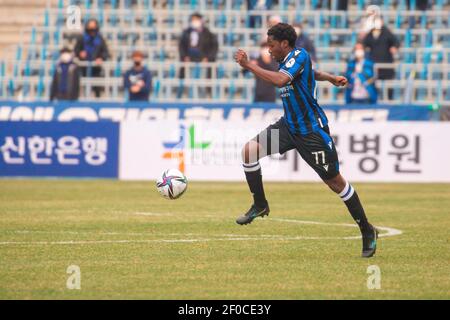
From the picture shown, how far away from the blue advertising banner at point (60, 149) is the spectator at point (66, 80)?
9.07 ft

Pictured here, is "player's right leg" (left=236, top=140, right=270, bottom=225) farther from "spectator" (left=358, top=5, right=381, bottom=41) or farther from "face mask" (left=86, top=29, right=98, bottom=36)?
"face mask" (left=86, top=29, right=98, bottom=36)

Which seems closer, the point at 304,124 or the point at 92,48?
the point at 304,124

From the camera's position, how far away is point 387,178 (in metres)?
23.6

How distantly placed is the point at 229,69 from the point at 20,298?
20.9m

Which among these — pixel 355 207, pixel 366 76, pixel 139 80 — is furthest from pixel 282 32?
pixel 139 80

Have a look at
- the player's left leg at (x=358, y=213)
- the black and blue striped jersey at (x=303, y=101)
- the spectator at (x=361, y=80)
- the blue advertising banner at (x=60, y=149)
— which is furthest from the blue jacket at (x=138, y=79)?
the player's left leg at (x=358, y=213)

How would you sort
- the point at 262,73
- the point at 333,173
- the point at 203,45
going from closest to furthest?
1. the point at 262,73
2. the point at 333,173
3. the point at 203,45

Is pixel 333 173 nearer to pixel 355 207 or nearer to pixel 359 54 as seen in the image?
pixel 355 207

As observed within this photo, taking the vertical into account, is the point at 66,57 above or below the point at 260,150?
below

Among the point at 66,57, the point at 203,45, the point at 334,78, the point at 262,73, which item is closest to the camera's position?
the point at 262,73

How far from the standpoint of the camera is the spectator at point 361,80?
84.6 feet

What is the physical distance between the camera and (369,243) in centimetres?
1134

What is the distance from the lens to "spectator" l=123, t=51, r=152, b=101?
26203 mm

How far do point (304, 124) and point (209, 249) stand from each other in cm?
164
